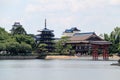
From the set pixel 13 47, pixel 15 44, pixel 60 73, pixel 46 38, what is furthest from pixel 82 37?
pixel 60 73

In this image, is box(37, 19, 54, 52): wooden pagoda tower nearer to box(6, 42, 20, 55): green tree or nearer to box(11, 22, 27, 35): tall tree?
box(11, 22, 27, 35): tall tree

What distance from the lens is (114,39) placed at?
137125mm

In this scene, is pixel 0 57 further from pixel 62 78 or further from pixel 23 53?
pixel 62 78

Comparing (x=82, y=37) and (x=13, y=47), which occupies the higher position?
(x=82, y=37)

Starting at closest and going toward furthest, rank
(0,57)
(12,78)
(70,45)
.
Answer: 1. (12,78)
2. (0,57)
3. (70,45)

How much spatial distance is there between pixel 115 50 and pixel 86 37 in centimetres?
1694

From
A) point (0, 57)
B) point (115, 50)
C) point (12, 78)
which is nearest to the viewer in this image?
point (12, 78)

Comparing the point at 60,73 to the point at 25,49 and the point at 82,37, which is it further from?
the point at 82,37

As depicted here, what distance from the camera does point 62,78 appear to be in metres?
53.0

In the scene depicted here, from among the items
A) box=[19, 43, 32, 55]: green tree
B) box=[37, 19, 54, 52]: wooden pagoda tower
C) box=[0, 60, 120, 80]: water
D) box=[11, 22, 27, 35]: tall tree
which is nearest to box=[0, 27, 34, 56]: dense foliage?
box=[19, 43, 32, 55]: green tree

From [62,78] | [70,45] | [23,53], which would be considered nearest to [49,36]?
[70,45]

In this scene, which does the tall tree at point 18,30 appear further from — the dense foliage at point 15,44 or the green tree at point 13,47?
the green tree at point 13,47

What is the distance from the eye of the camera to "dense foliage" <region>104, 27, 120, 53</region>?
134 meters

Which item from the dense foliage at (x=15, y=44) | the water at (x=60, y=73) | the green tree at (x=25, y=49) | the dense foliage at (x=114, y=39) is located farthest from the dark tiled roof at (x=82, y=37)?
the water at (x=60, y=73)
